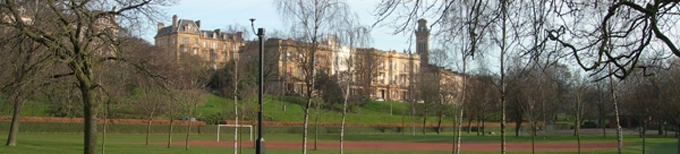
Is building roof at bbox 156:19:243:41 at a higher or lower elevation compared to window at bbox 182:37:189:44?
higher

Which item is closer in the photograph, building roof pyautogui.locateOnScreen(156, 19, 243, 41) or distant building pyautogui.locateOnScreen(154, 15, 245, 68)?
distant building pyautogui.locateOnScreen(154, 15, 245, 68)

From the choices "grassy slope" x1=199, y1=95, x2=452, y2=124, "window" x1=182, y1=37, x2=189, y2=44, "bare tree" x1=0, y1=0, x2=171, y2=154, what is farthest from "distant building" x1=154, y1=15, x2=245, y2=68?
"bare tree" x1=0, y1=0, x2=171, y2=154

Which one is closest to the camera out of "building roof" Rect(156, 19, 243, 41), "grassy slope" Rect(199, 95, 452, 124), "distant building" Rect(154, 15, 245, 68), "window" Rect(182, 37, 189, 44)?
"grassy slope" Rect(199, 95, 452, 124)

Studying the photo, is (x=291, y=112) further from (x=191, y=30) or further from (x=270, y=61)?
(x=191, y=30)

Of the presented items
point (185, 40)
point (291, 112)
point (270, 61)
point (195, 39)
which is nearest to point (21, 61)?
point (270, 61)

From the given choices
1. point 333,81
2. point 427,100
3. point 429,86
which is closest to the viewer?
point 429,86

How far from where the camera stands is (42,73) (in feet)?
57.1

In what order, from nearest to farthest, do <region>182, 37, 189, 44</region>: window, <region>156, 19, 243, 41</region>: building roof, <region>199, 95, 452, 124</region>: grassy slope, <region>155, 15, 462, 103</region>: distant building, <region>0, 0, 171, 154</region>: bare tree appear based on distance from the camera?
1. <region>0, 0, 171, 154</region>: bare tree
2. <region>155, 15, 462, 103</region>: distant building
3. <region>199, 95, 452, 124</region>: grassy slope
4. <region>182, 37, 189, 44</region>: window
5. <region>156, 19, 243, 41</region>: building roof

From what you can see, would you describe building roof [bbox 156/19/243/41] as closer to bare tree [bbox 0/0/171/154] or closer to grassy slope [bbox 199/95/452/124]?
grassy slope [bbox 199/95/452/124]

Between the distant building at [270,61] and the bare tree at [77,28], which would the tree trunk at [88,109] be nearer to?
the bare tree at [77,28]

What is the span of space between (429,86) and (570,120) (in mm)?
59848

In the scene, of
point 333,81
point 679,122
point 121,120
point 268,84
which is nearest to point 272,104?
point 268,84

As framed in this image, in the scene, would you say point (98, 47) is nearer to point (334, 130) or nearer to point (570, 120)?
point (334, 130)

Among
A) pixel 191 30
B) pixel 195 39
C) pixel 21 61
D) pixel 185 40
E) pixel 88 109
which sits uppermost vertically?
pixel 191 30
